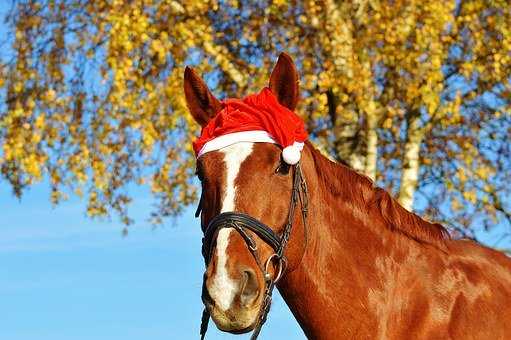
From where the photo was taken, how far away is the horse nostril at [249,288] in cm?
→ 369

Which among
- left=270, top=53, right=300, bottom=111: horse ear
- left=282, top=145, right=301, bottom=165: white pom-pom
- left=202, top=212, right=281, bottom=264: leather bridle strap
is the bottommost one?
left=202, top=212, right=281, bottom=264: leather bridle strap

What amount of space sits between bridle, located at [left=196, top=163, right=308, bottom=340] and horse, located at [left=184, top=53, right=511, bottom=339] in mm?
11

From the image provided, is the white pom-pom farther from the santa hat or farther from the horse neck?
the horse neck

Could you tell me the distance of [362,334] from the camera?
14.2 ft

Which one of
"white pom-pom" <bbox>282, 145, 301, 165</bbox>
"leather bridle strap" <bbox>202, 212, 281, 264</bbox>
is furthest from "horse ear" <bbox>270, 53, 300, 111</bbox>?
"leather bridle strap" <bbox>202, 212, 281, 264</bbox>

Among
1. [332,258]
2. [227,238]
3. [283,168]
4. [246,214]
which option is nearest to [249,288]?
[227,238]

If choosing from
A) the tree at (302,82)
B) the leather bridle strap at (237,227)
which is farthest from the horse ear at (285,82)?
the tree at (302,82)

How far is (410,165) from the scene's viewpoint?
14.7 m

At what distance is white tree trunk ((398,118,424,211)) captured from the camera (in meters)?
14.5

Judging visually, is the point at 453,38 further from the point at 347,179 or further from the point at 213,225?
the point at 213,225

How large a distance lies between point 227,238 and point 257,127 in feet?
2.10

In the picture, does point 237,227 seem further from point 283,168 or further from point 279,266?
point 283,168

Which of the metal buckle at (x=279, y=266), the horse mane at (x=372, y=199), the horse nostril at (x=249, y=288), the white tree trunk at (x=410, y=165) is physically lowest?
the horse nostril at (x=249, y=288)

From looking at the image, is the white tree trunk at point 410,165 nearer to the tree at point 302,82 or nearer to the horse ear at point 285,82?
the tree at point 302,82
